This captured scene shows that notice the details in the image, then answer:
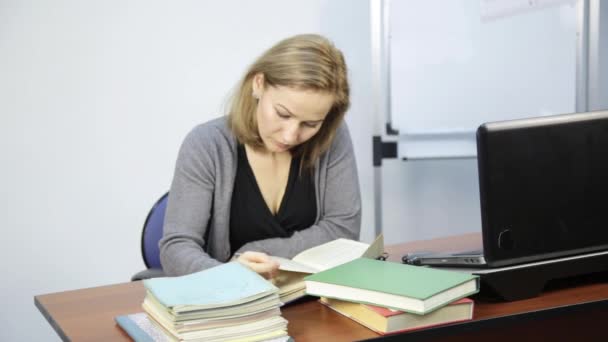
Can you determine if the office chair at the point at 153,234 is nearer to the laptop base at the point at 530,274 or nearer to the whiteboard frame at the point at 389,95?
the laptop base at the point at 530,274

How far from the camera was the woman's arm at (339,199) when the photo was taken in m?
1.69

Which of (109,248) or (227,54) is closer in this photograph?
(109,248)

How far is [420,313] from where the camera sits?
97 cm

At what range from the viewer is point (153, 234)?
5.83 feet

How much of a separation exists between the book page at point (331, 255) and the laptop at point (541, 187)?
22cm

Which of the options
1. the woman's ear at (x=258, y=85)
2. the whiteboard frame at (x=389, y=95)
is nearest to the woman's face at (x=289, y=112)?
the woman's ear at (x=258, y=85)

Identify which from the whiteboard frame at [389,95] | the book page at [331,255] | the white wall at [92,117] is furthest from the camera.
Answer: the whiteboard frame at [389,95]

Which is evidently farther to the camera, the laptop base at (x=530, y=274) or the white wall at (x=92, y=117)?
the white wall at (x=92, y=117)

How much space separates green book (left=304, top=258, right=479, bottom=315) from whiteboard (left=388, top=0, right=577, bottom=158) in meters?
1.68

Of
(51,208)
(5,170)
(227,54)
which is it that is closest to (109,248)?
(51,208)

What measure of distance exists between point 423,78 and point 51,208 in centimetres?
155

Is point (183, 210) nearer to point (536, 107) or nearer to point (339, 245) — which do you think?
point (339, 245)

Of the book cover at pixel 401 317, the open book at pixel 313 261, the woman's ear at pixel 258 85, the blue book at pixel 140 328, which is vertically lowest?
the blue book at pixel 140 328

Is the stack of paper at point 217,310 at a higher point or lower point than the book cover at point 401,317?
higher
